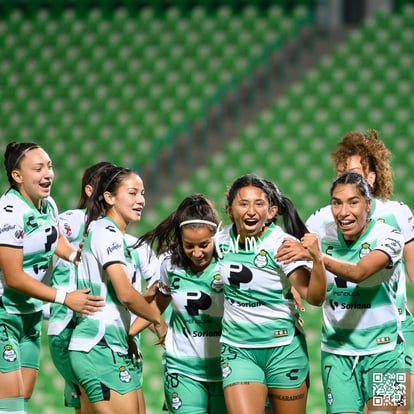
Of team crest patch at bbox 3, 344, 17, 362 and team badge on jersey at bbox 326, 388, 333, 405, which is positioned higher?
team crest patch at bbox 3, 344, 17, 362

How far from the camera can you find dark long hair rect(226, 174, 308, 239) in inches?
164

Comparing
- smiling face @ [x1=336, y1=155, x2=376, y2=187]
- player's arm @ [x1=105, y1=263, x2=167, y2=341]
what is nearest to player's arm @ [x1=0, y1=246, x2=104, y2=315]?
player's arm @ [x1=105, y1=263, x2=167, y2=341]

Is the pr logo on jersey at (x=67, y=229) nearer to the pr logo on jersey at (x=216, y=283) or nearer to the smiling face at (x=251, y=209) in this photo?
the pr logo on jersey at (x=216, y=283)

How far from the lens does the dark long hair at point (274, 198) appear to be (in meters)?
4.18

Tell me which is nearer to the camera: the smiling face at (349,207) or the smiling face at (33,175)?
the smiling face at (349,207)

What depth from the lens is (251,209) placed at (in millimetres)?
4109

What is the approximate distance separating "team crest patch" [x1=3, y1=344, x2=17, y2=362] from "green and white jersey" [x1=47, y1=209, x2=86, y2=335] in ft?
1.71

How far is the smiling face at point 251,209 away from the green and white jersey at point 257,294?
55mm

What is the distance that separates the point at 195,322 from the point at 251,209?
653mm

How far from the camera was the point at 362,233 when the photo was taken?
4227mm

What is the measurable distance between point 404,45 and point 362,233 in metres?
7.00

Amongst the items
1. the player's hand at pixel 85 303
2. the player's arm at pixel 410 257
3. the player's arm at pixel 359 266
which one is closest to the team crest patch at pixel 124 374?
the player's hand at pixel 85 303

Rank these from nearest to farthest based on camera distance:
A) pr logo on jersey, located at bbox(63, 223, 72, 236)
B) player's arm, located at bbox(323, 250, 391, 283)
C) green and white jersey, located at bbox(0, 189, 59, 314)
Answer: player's arm, located at bbox(323, 250, 391, 283), green and white jersey, located at bbox(0, 189, 59, 314), pr logo on jersey, located at bbox(63, 223, 72, 236)

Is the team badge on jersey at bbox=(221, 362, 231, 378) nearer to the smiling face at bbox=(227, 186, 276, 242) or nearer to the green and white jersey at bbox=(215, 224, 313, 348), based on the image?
the green and white jersey at bbox=(215, 224, 313, 348)
